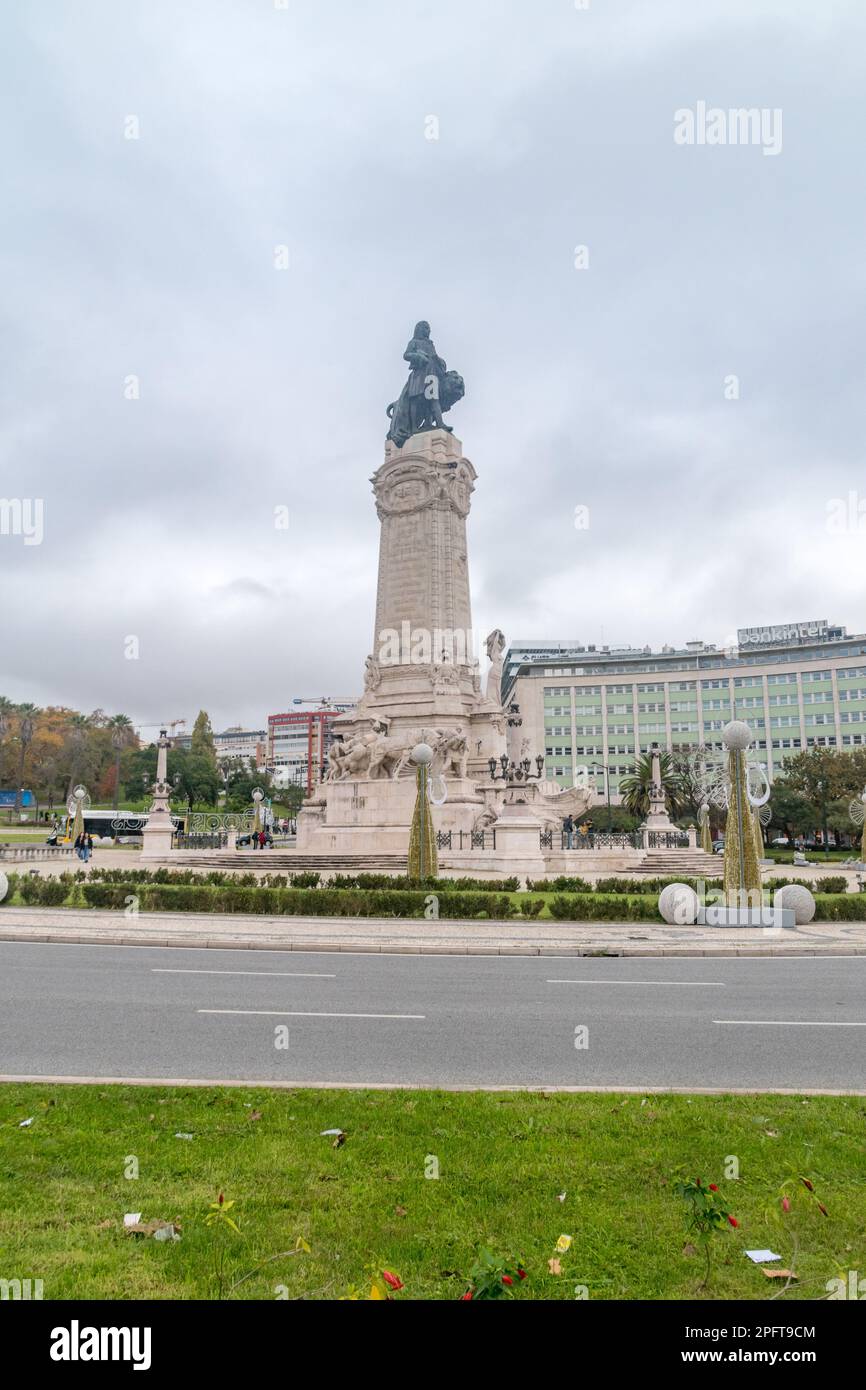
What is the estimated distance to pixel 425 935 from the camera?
1859 cm

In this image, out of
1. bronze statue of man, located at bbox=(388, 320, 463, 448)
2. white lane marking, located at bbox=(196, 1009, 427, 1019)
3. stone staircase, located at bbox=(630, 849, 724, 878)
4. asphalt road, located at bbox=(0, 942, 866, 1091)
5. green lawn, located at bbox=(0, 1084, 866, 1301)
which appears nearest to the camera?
green lawn, located at bbox=(0, 1084, 866, 1301)

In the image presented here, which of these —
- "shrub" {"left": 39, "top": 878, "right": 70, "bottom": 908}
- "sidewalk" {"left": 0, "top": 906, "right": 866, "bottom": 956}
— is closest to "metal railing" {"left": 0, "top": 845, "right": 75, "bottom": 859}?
"shrub" {"left": 39, "top": 878, "right": 70, "bottom": 908}

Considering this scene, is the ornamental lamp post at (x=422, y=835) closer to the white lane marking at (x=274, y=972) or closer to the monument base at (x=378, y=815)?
the white lane marking at (x=274, y=972)

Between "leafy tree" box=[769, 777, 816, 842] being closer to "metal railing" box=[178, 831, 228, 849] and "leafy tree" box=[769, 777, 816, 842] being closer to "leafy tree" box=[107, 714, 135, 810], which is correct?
"metal railing" box=[178, 831, 228, 849]

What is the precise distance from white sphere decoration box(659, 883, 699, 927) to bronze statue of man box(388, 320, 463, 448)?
40.8 m

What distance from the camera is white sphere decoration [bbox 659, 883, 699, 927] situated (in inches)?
Result: 820

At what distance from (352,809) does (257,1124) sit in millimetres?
38707

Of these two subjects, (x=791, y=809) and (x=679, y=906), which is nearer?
(x=679, y=906)

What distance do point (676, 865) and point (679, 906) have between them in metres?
19.3

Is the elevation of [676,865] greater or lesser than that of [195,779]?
lesser

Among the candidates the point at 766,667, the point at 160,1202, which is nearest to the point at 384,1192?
the point at 160,1202

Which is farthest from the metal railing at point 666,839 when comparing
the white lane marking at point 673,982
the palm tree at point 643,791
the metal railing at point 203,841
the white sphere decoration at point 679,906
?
the white lane marking at point 673,982

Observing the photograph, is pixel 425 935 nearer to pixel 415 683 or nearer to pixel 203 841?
pixel 415 683

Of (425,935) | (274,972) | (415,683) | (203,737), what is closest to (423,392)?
(415,683)
